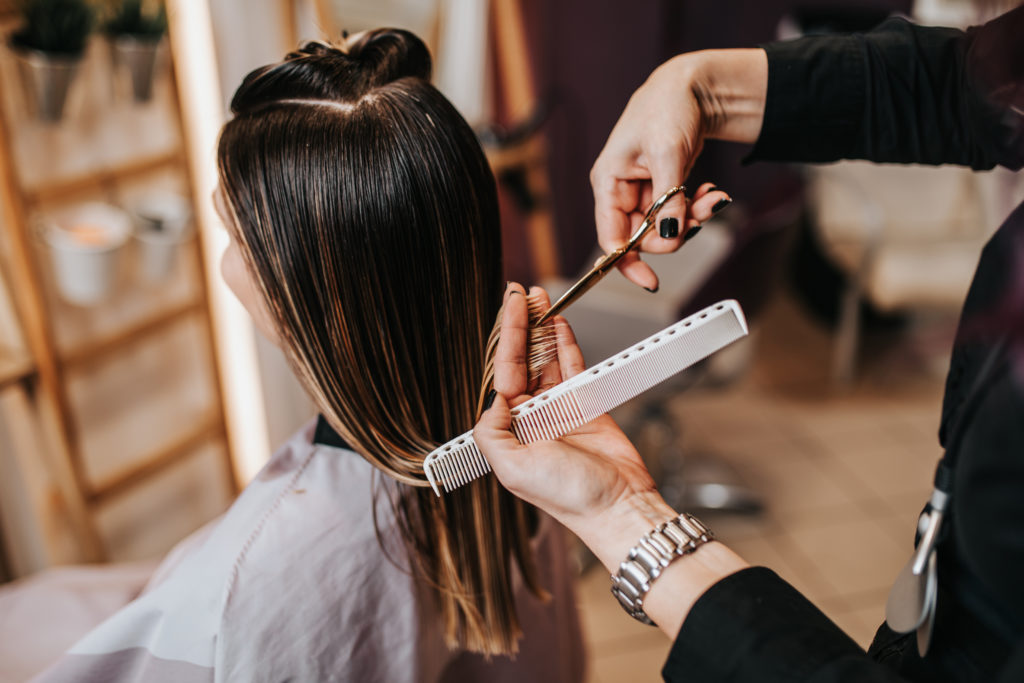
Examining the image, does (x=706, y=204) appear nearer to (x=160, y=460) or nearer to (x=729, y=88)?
(x=729, y=88)

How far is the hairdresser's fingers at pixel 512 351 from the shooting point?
2.03 ft

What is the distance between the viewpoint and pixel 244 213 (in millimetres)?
723

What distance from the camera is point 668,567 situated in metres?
0.57

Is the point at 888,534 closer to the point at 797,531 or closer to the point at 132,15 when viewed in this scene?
the point at 797,531

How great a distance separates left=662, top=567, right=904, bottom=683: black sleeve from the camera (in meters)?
0.51

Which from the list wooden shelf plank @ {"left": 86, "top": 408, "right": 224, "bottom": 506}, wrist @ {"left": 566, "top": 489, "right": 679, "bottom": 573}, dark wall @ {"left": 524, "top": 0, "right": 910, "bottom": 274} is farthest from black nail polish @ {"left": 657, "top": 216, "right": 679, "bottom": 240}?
dark wall @ {"left": 524, "top": 0, "right": 910, "bottom": 274}

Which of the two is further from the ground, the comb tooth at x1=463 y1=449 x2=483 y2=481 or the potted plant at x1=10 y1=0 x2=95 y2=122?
the potted plant at x1=10 y1=0 x2=95 y2=122

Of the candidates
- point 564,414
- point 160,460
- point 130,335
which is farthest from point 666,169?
point 160,460

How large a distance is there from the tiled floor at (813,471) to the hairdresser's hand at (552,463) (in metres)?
1.26

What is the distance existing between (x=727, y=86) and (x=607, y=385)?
391 millimetres

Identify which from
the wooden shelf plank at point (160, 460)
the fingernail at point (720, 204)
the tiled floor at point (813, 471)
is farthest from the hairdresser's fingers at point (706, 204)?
the wooden shelf plank at point (160, 460)

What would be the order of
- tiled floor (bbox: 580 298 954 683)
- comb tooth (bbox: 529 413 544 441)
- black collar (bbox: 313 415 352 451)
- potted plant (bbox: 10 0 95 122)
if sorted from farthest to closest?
tiled floor (bbox: 580 298 954 683), potted plant (bbox: 10 0 95 122), black collar (bbox: 313 415 352 451), comb tooth (bbox: 529 413 544 441)

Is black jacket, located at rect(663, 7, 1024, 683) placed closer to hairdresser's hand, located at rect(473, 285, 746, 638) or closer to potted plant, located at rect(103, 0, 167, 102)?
hairdresser's hand, located at rect(473, 285, 746, 638)

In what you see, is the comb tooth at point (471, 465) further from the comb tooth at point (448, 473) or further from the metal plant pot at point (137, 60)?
the metal plant pot at point (137, 60)
